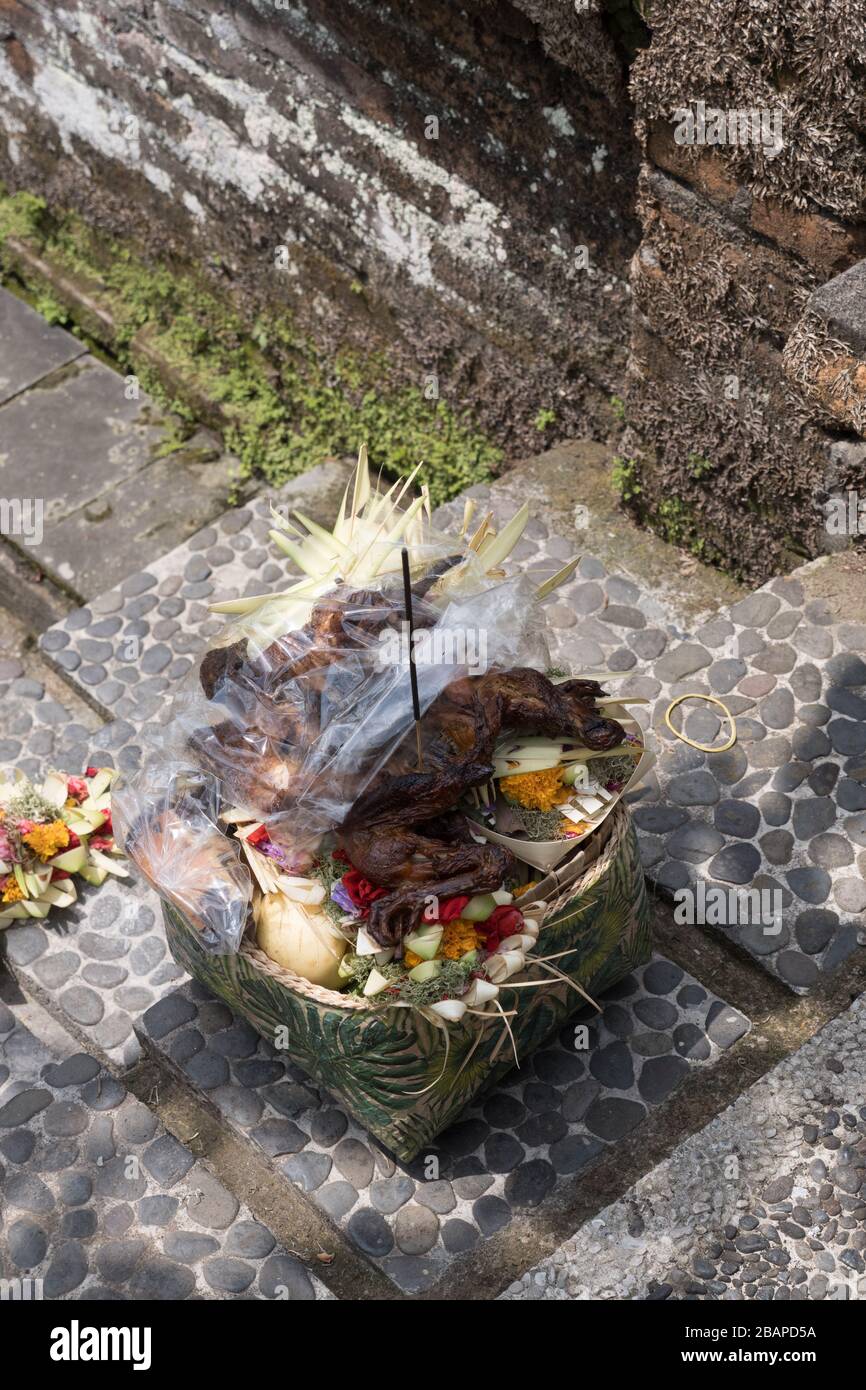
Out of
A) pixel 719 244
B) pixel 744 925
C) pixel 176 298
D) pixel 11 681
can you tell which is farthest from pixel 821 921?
pixel 176 298

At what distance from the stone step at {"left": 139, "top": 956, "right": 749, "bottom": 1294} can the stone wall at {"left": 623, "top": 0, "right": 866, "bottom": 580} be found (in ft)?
4.70

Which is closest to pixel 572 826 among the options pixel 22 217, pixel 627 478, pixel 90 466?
pixel 627 478

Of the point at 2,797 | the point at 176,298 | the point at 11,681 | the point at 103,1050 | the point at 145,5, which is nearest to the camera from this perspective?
the point at 103,1050

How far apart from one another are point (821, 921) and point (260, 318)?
3.54 meters

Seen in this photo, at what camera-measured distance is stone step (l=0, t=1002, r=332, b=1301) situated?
358 cm

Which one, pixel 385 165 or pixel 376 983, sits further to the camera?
pixel 385 165

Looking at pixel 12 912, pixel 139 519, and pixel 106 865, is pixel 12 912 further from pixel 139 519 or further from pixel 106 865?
pixel 139 519

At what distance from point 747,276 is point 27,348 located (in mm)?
3547

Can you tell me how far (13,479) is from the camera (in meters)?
6.07

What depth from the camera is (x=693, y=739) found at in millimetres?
4238

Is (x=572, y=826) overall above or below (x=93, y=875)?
above

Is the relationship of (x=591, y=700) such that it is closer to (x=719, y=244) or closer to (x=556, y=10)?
Answer: (x=719, y=244)

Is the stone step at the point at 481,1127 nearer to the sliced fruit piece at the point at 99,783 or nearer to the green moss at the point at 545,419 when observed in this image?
the sliced fruit piece at the point at 99,783

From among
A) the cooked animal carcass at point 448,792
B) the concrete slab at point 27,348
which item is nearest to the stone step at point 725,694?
→ the cooked animal carcass at point 448,792
